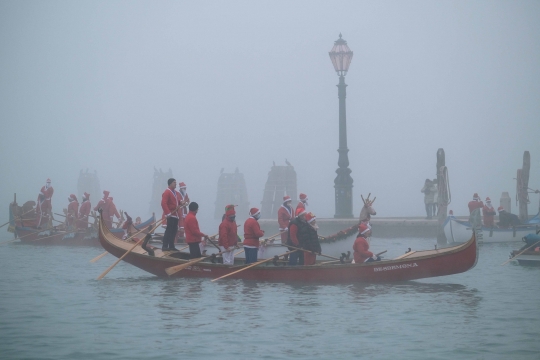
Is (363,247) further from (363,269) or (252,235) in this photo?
(252,235)

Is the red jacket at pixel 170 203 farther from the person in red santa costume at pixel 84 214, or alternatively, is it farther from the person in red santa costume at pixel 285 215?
the person in red santa costume at pixel 84 214

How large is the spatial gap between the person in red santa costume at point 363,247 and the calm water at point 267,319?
72cm

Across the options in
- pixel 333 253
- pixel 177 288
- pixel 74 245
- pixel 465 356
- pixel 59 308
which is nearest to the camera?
pixel 465 356

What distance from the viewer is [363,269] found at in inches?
734

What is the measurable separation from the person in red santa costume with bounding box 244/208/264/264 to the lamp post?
1637 cm

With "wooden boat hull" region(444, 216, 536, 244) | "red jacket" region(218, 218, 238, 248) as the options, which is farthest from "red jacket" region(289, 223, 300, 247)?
"wooden boat hull" region(444, 216, 536, 244)

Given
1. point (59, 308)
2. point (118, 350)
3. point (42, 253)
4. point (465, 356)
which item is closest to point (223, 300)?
point (59, 308)

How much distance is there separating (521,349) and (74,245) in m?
27.3

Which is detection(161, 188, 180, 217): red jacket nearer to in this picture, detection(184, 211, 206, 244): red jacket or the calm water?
detection(184, 211, 206, 244): red jacket

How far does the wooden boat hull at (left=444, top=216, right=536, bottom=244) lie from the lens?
33781 mm

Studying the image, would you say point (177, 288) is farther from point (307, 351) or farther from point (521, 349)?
point (521, 349)

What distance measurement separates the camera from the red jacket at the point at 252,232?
784 inches

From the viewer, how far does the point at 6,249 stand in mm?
36844

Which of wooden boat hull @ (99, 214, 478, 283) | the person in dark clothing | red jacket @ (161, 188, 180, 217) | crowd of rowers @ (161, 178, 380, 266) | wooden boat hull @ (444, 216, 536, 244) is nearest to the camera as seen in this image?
wooden boat hull @ (99, 214, 478, 283)
